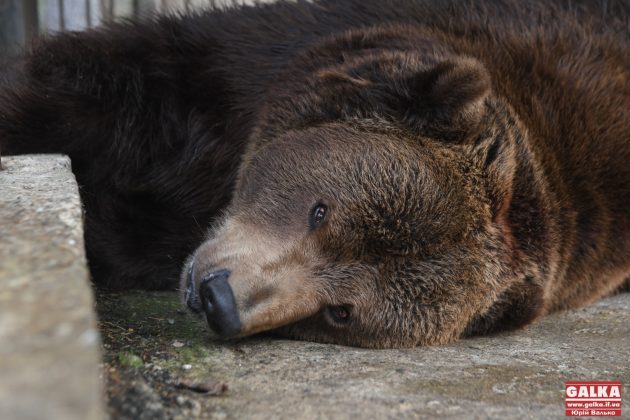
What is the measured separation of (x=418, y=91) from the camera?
3248 millimetres

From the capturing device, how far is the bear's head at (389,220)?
3070 mm

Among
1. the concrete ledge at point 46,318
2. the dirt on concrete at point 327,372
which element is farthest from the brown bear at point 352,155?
the concrete ledge at point 46,318

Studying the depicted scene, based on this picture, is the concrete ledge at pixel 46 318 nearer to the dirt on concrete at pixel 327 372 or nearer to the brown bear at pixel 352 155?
the dirt on concrete at pixel 327 372

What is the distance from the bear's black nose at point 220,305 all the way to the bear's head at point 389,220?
6 centimetres

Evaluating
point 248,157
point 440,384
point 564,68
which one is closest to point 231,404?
point 440,384

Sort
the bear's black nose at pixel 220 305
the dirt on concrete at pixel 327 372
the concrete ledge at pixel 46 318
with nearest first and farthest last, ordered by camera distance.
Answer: the concrete ledge at pixel 46 318 < the dirt on concrete at pixel 327 372 < the bear's black nose at pixel 220 305

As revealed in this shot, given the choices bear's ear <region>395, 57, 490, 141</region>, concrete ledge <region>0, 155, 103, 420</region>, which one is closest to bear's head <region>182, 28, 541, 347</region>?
bear's ear <region>395, 57, 490, 141</region>

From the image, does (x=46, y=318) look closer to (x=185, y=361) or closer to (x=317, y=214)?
(x=185, y=361)

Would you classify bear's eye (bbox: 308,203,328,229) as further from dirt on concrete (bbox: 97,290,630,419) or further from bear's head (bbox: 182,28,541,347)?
dirt on concrete (bbox: 97,290,630,419)

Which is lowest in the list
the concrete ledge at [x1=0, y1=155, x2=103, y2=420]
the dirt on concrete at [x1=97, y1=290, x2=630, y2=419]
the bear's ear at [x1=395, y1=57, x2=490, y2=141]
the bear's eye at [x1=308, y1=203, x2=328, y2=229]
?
the dirt on concrete at [x1=97, y1=290, x2=630, y2=419]

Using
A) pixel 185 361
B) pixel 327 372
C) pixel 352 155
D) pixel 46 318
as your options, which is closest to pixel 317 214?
pixel 352 155

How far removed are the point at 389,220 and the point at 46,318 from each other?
1810mm

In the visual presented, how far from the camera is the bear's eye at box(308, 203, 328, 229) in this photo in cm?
317

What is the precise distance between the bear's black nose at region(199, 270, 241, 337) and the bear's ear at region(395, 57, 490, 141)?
3.65 ft
